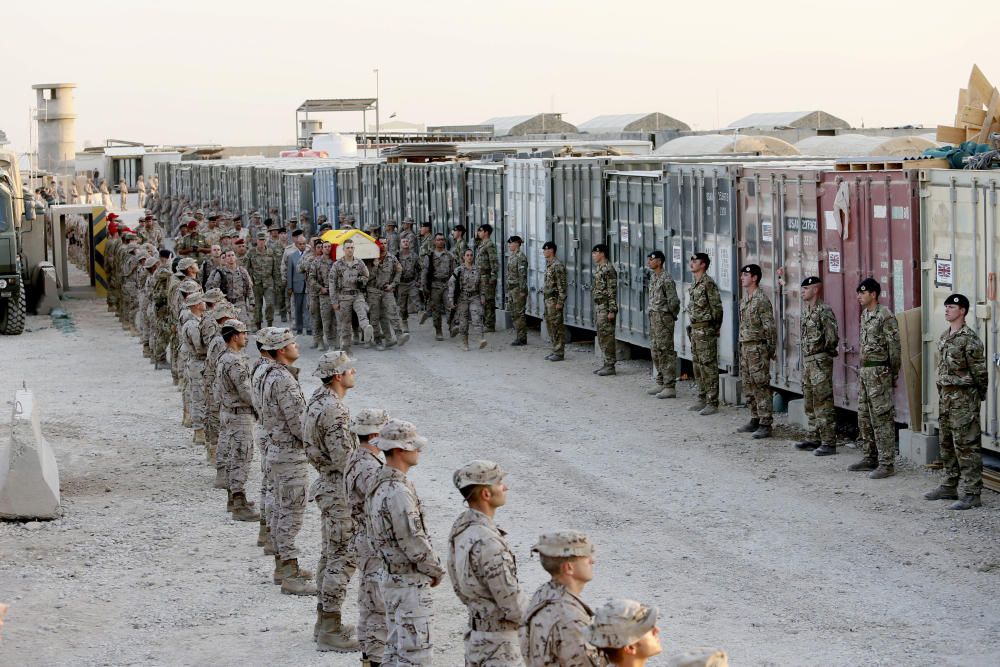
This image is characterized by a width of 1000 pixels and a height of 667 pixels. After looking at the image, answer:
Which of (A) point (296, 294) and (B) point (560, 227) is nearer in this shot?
(B) point (560, 227)

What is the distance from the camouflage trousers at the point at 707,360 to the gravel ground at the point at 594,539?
322mm

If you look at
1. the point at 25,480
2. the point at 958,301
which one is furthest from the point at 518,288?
the point at 958,301

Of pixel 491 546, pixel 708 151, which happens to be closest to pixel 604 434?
pixel 491 546

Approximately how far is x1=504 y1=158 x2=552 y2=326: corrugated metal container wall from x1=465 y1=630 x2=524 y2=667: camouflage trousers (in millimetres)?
14487

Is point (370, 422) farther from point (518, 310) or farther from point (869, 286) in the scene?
point (518, 310)

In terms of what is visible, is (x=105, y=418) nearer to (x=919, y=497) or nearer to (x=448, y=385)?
(x=448, y=385)

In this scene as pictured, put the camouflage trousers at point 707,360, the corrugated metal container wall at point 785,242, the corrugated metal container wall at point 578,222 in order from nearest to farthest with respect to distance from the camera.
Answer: the corrugated metal container wall at point 785,242
the camouflage trousers at point 707,360
the corrugated metal container wall at point 578,222

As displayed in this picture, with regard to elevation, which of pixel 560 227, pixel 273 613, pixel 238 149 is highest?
pixel 238 149

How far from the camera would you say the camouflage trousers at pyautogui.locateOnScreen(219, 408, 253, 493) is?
11875 mm

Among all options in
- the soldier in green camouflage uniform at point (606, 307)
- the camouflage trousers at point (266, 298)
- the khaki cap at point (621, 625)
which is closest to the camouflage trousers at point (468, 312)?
the soldier in green camouflage uniform at point (606, 307)

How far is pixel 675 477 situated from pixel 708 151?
67.8ft

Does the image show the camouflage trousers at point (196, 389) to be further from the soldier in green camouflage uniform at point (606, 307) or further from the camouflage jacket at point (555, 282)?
the camouflage jacket at point (555, 282)

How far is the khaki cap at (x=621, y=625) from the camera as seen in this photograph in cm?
453

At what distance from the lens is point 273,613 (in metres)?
9.45
